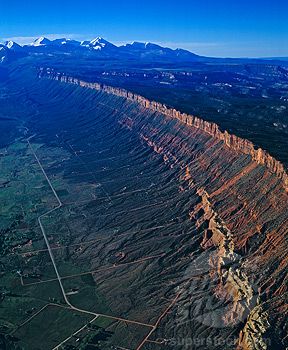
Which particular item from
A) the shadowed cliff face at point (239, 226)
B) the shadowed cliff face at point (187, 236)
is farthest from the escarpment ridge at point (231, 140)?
the shadowed cliff face at point (187, 236)

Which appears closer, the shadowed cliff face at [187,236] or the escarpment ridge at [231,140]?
the shadowed cliff face at [187,236]

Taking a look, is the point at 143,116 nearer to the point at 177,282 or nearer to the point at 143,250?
the point at 143,250

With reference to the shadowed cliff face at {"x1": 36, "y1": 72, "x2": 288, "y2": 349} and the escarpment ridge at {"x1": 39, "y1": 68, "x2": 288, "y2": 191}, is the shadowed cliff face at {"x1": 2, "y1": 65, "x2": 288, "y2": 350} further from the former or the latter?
the escarpment ridge at {"x1": 39, "y1": 68, "x2": 288, "y2": 191}

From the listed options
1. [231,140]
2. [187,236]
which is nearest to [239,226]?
[187,236]

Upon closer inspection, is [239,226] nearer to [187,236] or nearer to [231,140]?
[187,236]

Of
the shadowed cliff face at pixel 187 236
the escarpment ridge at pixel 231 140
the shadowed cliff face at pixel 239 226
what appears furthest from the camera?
the escarpment ridge at pixel 231 140

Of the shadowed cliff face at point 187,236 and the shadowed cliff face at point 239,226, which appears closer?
the shadowed cliff face at point 239,226

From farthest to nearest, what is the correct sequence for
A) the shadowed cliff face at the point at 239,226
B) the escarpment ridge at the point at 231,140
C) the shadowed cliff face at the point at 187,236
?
the escarpment ridge at the point at 231,140, the shadowed cliff face at the point at 187,236, the shadowed cliff face at the point at 239,226

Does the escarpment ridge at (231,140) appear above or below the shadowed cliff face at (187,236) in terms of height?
above

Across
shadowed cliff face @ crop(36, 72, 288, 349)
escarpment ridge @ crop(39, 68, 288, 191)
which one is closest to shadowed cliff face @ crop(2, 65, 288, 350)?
shadowed cliff face @ crop(36, 72, 288, 349)

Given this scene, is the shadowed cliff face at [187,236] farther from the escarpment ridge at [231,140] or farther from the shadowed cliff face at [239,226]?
the escarpment ridge at [231,140]
